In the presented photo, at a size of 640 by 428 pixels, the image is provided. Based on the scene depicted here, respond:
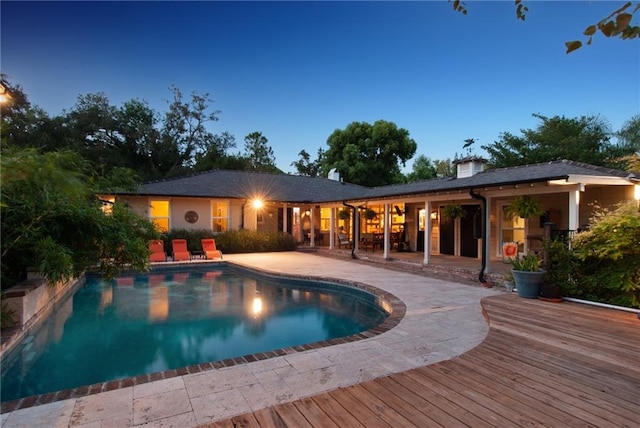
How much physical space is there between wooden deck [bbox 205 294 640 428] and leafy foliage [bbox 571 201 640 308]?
157 cm

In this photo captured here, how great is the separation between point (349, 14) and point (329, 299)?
843 cm

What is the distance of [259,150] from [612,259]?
123 ft

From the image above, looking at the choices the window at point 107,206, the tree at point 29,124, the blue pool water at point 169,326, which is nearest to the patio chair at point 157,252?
the blue pool water at point 169,326

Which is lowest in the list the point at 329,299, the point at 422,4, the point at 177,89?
the point at 329,299

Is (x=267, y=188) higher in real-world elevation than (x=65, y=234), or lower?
higher

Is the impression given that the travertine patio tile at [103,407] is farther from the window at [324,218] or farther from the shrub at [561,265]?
the window at [324,218]

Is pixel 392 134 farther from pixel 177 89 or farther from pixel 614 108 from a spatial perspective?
pixel 177 89

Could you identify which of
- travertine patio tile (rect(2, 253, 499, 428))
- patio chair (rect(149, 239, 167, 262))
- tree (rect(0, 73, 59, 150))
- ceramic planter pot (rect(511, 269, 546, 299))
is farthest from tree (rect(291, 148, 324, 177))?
travertine patio tile (rect(2, 253, 499, 428))

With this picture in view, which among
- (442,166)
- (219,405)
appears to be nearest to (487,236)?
(219,405)

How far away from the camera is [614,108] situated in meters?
18.4

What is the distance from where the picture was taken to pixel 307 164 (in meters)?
44.0

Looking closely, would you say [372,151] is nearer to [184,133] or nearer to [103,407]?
[184,133]

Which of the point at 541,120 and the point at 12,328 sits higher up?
the point at 541,120

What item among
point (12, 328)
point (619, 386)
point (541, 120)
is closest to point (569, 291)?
point (619, 386)
